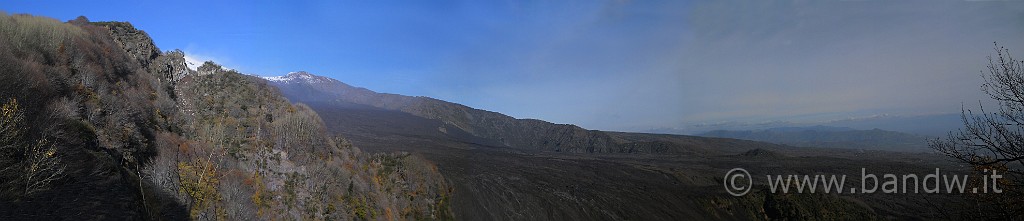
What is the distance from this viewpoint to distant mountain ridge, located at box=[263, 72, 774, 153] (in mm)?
124562

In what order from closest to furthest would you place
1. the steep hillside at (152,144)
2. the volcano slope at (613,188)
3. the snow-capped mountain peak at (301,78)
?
the steep hillside at (152,144), the volcano slope at (613,188), the snow-capped mountain peak at (301,78)

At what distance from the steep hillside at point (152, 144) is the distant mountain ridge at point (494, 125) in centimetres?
9300

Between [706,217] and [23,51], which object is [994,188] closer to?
[23,51]

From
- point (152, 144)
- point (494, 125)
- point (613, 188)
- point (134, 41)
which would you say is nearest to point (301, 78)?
point (494, 125)

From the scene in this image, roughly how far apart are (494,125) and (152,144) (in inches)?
4771

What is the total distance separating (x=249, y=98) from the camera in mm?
25781

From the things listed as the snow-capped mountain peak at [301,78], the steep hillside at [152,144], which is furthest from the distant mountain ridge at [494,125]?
the steep hillside at [152,144]

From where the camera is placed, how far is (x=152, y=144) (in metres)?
15.1

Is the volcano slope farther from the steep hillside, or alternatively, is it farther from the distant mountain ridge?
the distant mountain ridge

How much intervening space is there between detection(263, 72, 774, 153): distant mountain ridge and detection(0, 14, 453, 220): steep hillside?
305ft

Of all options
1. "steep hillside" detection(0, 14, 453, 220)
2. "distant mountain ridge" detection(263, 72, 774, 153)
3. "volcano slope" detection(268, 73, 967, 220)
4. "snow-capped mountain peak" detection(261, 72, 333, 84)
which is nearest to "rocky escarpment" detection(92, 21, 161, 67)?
"steep hillside" detection(0, 14, 453, 220)

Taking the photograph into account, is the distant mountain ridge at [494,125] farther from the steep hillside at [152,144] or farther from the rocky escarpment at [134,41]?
the rocky escarpment at [134,41]

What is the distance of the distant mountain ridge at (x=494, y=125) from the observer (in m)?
125

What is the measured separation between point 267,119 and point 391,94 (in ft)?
439
